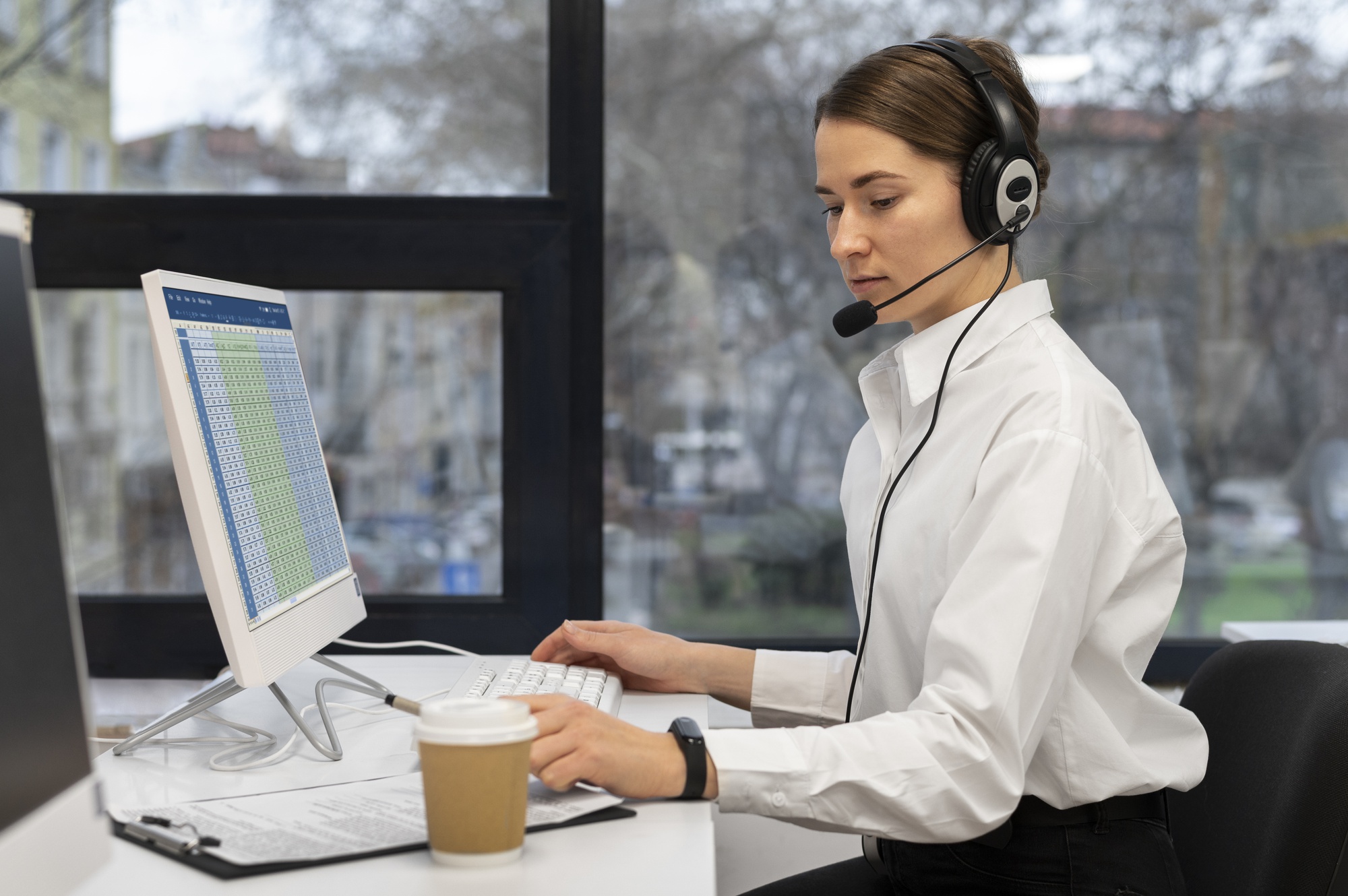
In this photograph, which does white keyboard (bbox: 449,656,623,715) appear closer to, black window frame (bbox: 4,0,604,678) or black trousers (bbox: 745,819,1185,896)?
black trousers (bbox: 745,819,1185,896)

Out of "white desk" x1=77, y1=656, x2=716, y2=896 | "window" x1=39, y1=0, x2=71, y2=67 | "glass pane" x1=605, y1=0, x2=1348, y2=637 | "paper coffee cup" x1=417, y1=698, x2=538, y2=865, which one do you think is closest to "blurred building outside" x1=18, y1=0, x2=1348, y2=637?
"glass pane" x1=605, y1=0, x2=1348, y2=637

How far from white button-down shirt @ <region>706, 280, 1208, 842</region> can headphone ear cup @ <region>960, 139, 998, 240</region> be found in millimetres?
76

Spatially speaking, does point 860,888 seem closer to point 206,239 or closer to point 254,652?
point 254,652

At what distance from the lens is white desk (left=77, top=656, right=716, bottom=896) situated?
28.7 inches

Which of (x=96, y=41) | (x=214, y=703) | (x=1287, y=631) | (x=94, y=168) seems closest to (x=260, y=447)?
(x=214, y=703)

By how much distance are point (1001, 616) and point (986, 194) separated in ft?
1.44

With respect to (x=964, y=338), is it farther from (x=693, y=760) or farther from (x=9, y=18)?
(x=9, y=18)

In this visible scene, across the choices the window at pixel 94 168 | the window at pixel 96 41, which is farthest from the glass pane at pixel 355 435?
the window at pixel 96 41

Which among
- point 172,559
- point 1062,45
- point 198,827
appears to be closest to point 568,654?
point 198,827

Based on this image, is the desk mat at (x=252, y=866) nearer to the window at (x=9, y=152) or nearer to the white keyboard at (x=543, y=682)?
the white keyboard at (x=543, y=682)

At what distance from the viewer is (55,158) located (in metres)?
1.77

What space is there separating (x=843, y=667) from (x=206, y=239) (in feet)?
3.94

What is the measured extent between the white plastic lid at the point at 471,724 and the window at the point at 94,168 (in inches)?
55.7

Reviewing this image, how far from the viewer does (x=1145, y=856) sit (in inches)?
38.5
